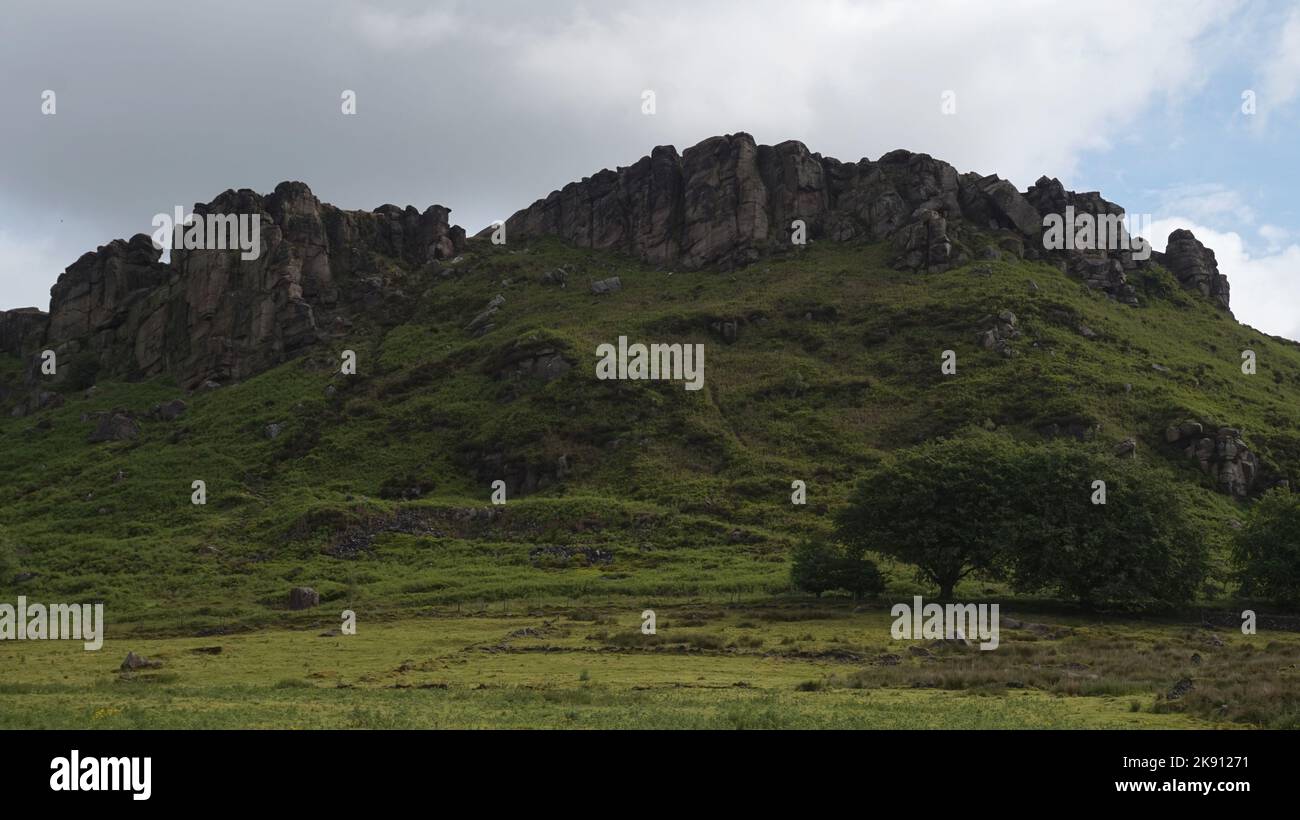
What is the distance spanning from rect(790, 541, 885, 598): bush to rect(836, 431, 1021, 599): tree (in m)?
1.46

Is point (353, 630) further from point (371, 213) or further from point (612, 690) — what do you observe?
point (371, 213)

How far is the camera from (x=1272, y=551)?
64812 mm

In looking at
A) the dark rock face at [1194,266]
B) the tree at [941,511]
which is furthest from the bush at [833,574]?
the dark rock face at [1194,266]

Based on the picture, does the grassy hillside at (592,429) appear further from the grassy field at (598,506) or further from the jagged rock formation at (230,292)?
the jagged rock formation at (230,292)

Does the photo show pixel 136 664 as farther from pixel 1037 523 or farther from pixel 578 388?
pixel 578 388

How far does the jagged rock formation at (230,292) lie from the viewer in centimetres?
15350

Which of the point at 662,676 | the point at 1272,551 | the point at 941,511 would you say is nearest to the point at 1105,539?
the point at 941,511

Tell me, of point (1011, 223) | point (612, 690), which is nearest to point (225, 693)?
point (612, 690)

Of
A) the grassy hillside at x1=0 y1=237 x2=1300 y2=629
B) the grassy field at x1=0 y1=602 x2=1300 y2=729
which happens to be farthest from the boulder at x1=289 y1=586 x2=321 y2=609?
the grassy field at x1=0 y1=602 x2=1300 y2=729

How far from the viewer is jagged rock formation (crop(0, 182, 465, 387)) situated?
6043 inches

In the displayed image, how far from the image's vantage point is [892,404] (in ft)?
384

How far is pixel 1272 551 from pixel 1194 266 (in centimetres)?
11395

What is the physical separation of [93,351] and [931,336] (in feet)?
432

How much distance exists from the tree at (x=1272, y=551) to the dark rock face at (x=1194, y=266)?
10695 cm
